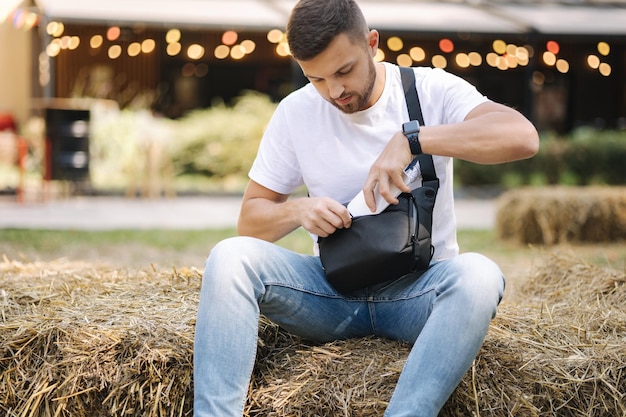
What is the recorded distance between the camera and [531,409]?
103 inches

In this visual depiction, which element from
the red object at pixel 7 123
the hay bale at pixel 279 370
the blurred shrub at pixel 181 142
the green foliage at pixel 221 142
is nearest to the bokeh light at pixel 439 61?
the blurred shrub at pixel 181 142

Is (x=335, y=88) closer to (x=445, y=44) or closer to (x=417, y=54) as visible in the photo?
(x=445, y=44)

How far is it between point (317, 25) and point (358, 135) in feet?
1.32

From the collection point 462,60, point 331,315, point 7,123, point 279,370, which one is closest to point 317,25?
point 331,315

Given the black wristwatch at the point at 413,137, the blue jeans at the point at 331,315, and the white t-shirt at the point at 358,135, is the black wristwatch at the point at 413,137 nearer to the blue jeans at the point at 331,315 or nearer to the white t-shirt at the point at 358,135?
the white t-shirt at the point at 358,135

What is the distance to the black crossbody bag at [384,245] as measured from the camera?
8.76ft

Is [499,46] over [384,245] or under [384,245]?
under

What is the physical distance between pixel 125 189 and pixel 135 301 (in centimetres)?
885

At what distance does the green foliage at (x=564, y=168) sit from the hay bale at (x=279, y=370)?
954cm

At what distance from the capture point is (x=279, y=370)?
2.76m

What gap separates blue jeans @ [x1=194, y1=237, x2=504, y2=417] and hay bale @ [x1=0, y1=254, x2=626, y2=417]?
0.11 m

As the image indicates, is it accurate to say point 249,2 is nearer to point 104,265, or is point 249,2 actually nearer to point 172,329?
point 104,265

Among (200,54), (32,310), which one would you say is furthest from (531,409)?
(200,54)

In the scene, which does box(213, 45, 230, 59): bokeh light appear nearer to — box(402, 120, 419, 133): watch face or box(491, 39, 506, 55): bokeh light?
box(491, 39, 506, 55): bokeh light
